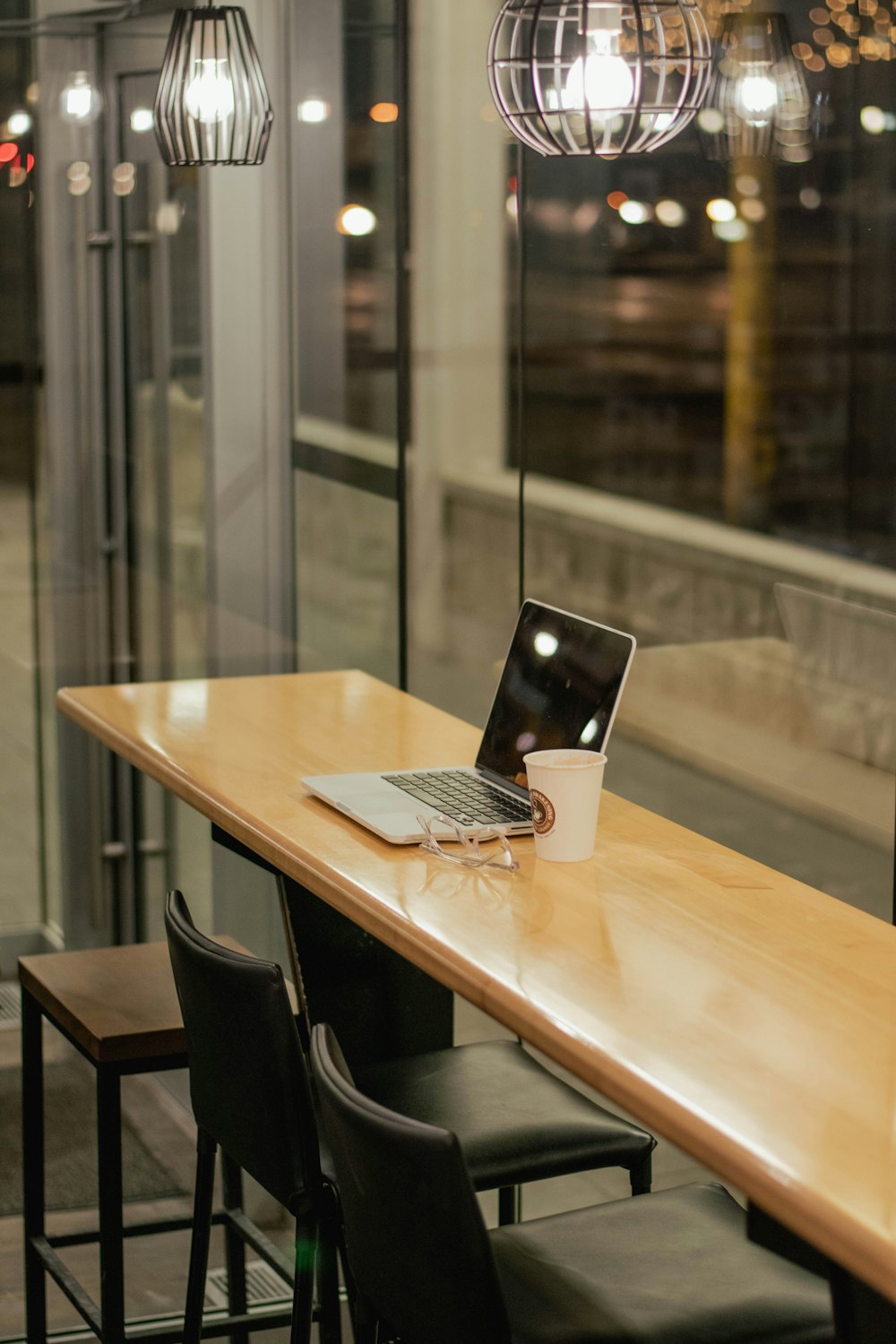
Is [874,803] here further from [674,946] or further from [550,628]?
[674,946]

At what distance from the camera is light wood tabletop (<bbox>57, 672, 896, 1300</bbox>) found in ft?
4.16

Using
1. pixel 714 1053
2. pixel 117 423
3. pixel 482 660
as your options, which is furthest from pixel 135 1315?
pixel 482 660

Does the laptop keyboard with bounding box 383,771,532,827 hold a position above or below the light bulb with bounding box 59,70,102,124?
below

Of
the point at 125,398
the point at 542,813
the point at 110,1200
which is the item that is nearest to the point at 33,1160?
the point at 110,1200

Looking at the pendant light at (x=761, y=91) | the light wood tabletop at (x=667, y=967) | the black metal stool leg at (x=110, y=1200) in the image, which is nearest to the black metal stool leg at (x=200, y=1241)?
the black metal stool leg at (x=110, y=1200)

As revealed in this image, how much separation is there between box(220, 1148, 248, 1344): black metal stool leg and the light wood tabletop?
883mm

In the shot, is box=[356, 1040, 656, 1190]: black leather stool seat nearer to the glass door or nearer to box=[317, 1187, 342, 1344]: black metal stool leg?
box=[317, 1187, 342, 1344]: black metal stool leg

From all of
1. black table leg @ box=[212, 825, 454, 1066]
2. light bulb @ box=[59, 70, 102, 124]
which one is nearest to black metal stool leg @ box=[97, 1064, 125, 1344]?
black table leg @ box=[212, 825, 454, 1066]

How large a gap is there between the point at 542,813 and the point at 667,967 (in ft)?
1.16

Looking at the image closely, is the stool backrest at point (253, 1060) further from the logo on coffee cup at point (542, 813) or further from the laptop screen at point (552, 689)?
the laptop screen at point (552, 689)

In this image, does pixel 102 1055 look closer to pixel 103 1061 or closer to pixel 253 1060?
pixel 103 1061

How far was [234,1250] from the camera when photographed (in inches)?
119

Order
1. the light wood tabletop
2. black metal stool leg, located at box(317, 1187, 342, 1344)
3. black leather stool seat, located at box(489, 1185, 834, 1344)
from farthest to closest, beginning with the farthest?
black metal stool leg, located at box(317, 1187, 342, 1344) < black leather stool seat, located at box(489, 1185, 834, 1344) < the light wood tabletop

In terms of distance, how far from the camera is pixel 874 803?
287cm
